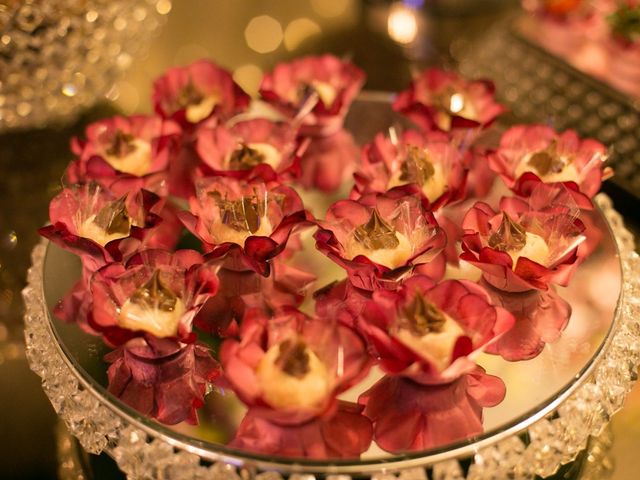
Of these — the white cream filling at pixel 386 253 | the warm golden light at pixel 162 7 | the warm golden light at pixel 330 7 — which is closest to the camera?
the white cream filling at pixel 386 253

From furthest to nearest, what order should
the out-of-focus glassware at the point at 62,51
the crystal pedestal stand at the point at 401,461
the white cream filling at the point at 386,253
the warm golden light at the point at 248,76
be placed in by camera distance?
the warm golden light at the point at 248,76
the out-of-focus glassware at the point at 62,51
the white cream filling at the point at 386,253
the crystal pedestal stand at the point at 401,461

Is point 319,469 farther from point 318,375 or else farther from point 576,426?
point 576,426

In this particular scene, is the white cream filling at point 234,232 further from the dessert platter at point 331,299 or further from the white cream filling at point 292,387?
the white cream filling at point 292,387

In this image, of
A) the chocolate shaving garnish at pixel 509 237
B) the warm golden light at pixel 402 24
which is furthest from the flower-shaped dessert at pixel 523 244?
the warm golden light at pixel 402 24

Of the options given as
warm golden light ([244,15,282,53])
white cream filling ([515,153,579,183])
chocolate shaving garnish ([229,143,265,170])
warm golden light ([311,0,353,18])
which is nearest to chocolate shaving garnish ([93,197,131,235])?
chocolate shaving garnish ([229,143,265,170])

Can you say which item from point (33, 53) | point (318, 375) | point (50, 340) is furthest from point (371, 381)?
point (33, 53)

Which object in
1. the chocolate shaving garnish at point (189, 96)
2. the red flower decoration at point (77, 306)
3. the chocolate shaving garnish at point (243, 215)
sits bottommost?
the red flower decoration at point (77, 306)

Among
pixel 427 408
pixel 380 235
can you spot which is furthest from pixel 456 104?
pixel 427 408

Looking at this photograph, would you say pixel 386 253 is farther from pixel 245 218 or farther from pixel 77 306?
pixel 77 306
